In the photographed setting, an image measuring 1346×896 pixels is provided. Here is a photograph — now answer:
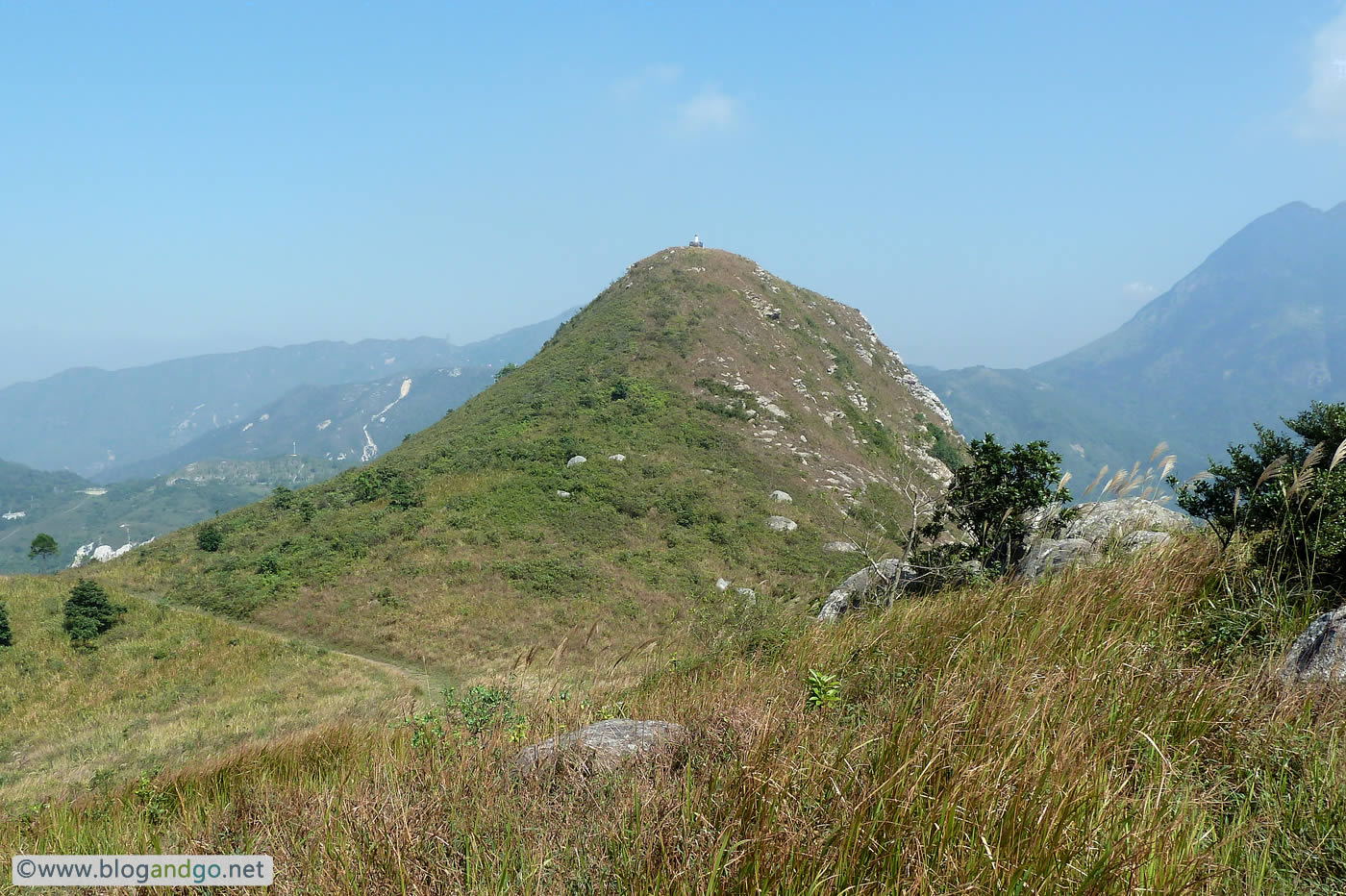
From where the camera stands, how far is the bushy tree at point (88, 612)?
21641mm

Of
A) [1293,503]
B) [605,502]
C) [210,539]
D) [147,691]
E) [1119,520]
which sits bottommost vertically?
[147,691]

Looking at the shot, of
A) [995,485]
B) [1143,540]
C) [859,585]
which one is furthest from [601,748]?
[995,485]

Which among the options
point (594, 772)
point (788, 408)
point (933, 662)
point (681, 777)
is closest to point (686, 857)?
point (681, 777)

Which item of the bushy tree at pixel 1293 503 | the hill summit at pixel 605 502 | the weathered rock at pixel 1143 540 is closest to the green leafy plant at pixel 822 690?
the bushy tree at pixel 1293 503

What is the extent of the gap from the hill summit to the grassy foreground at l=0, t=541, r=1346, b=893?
4.48 metres

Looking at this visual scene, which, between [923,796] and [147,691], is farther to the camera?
[147,691]

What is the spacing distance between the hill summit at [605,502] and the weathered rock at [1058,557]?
2.15m

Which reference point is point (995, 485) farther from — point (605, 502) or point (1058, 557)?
point (605, 502)

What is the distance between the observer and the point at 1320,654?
12.4 ft

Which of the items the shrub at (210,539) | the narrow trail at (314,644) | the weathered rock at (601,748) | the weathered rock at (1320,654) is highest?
the shrub at (210,539)

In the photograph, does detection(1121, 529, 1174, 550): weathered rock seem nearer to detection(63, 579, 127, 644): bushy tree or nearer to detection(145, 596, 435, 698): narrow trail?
detection(145, 596, 435, 698): narrow trail

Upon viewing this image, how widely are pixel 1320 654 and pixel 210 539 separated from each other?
3956 centimetres

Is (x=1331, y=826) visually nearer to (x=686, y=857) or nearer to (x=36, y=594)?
(x=686, y=857)

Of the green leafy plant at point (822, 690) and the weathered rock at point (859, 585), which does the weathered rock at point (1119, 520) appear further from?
the green leafy plant at point (822, 690)
